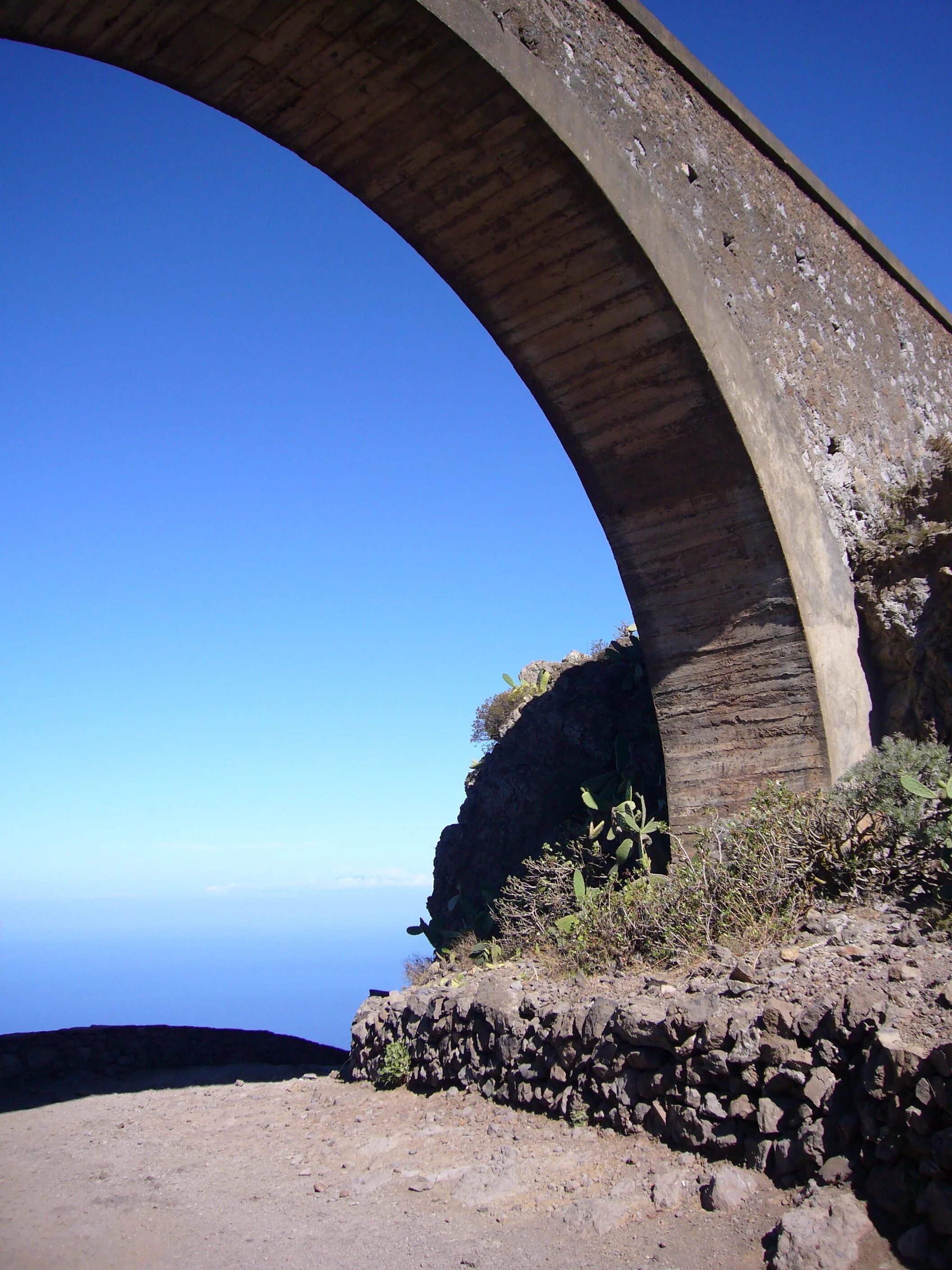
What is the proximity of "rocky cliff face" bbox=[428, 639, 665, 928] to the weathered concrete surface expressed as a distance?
1.32 m

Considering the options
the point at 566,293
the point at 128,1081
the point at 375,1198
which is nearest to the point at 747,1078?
the point at 375,1198

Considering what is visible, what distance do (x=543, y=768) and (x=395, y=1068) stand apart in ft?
10.3

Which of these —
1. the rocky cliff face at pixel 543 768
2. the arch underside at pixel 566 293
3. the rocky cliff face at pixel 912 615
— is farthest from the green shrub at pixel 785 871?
the rocky cliff face at pixel 543 768

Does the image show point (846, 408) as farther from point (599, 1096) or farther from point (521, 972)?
point (599, 1096)

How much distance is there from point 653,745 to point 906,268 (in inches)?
182

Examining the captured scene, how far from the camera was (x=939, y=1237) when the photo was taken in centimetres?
281

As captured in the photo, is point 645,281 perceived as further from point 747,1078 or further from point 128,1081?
point 128,1081

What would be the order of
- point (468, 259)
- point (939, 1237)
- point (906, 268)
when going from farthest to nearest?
point (906, 268) < point (468, 259) < point (939, 1237)

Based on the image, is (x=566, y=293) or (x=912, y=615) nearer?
(x=566, y=293)

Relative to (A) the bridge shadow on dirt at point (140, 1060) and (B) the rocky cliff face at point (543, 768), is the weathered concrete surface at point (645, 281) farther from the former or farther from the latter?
(A) the bridge shadow on dirt at point (140, 1060)

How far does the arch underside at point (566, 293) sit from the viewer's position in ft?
15.4

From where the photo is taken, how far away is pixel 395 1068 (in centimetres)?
545

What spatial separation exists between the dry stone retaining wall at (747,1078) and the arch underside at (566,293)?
209 cm

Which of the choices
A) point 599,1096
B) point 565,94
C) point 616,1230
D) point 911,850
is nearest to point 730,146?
point 565,94
